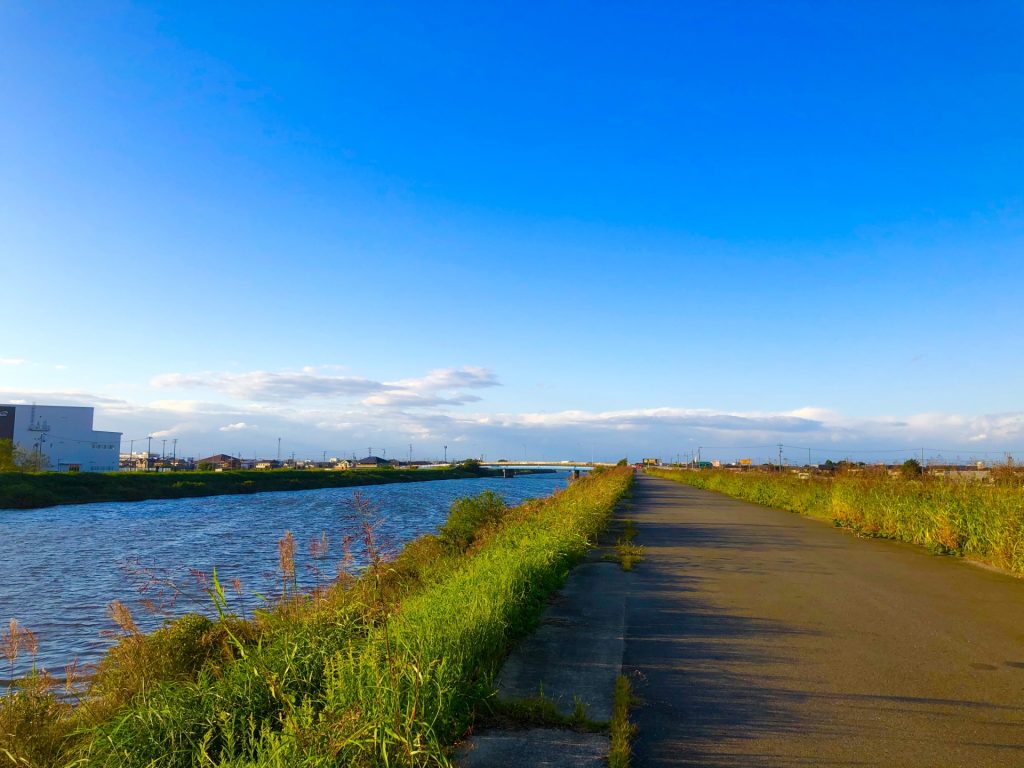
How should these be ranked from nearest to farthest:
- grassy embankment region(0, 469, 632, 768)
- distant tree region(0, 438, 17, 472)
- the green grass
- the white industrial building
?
grassy embankment region(0, 469, 632, 768), the green grass, distant tree region(0, 438, 17, 472), the white industrial building

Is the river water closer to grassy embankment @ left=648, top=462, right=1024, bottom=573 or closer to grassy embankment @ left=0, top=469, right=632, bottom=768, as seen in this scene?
grassy embankment @ left=0, top=469, right=632, bottom=768

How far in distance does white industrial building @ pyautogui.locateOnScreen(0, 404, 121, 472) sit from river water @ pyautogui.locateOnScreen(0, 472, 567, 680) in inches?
2680

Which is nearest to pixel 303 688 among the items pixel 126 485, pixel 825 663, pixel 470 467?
pixel 825 663

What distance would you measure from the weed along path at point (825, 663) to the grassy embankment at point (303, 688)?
1.30 meters

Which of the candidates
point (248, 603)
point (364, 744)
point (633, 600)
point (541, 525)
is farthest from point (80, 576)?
point (364, 744)

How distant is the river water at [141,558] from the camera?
11.2 m

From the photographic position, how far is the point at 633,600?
8594 millimetres

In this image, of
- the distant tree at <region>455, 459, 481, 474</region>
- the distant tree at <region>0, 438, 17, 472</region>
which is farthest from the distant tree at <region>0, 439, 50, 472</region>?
the distant tree at <region>455, 459, 481, 474</region>

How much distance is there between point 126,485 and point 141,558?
40310mm

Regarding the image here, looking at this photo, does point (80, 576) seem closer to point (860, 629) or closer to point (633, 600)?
point (633, 600)

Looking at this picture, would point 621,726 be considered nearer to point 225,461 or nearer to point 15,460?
point 15,460

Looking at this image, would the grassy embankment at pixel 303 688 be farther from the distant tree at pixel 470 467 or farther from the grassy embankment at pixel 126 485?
the distant tree at pixel 470 467

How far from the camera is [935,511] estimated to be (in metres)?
13.7

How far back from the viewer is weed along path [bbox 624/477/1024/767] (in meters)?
4.38
